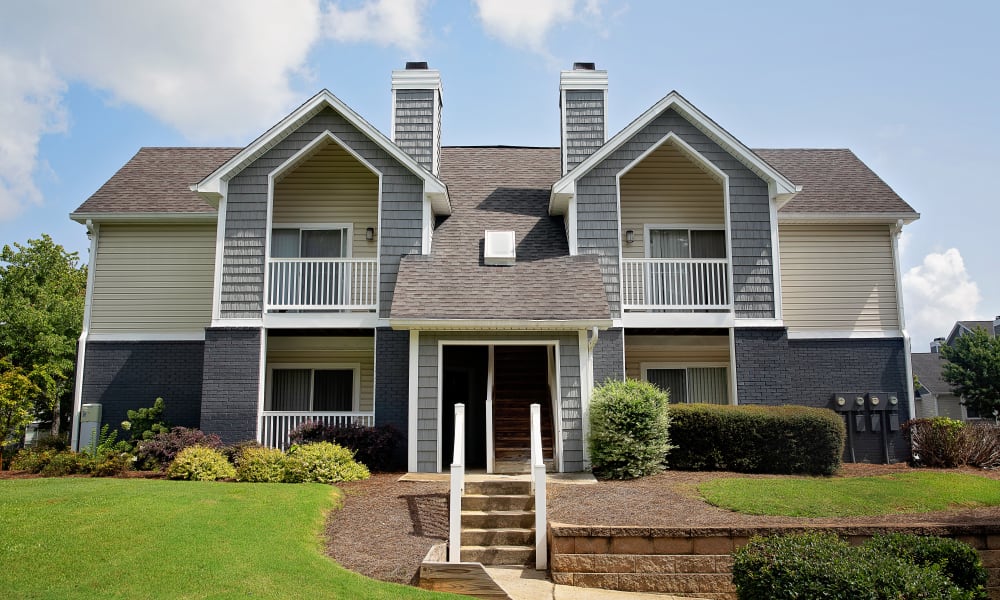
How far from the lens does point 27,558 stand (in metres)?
8.00

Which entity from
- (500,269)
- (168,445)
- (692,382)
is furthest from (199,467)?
(692,382)

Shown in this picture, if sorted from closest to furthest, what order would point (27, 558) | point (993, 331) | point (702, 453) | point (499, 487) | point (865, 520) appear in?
1. point (27, 558)
2. point (865, 520)
3. point (499, 487)
4. point (702, 453)
5. point (993, 331)

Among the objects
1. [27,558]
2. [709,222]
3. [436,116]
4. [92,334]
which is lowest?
[27,558]

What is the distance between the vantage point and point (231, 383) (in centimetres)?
1511

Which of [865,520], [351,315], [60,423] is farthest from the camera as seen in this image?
[60,423]

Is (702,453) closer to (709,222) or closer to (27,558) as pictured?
(709,222)

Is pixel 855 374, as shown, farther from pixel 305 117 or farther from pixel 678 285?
pixel 305 117

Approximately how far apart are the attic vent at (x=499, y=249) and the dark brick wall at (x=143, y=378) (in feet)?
23.5

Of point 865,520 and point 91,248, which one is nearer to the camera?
point 865,520

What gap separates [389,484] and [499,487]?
2.29 metres

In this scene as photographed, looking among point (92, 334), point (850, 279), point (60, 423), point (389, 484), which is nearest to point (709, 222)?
point (850, 279)

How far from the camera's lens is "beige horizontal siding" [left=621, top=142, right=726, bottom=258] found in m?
17.8

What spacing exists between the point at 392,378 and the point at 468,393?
2.51 metres

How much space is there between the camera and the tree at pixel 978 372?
1297 inches
